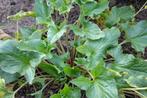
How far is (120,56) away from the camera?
1.91 m

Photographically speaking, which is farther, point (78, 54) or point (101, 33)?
point (78, 54)

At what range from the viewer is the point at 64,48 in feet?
7.31

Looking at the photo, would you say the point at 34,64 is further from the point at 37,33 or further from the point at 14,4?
the point at 14,4

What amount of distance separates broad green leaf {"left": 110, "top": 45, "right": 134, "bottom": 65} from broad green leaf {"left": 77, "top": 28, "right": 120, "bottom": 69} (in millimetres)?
32

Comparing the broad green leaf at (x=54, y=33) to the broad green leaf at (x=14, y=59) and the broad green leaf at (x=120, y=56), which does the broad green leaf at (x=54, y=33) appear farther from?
the broad green leaf at (x=120, y=56)

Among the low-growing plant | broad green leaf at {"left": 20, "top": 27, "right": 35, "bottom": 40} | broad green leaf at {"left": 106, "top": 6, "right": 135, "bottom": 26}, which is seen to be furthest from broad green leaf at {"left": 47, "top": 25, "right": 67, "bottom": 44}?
broad green leaf at {"left": 106, "top": 6, "right": 135, "bottom": 26}

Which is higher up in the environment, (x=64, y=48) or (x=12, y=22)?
(x=12, y=22)

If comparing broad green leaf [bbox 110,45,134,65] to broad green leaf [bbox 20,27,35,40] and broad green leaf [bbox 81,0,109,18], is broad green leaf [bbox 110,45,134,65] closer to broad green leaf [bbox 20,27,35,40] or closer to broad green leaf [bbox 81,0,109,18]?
broad green leaf [bbox 81,0,109,18]

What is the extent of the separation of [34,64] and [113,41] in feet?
1.46

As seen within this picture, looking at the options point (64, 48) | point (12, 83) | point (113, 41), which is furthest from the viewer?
point (64, 48)

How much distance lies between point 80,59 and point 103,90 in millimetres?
236

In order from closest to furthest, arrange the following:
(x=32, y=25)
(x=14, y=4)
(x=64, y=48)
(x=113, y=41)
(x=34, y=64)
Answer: (x=34, y=64) < (x=113, y=41) < (x=64, y=48) < (x=32, y=25) < (x=14, y=4)

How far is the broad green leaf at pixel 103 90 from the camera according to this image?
1704mm

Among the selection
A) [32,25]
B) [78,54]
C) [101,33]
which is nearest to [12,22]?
[32,25]
